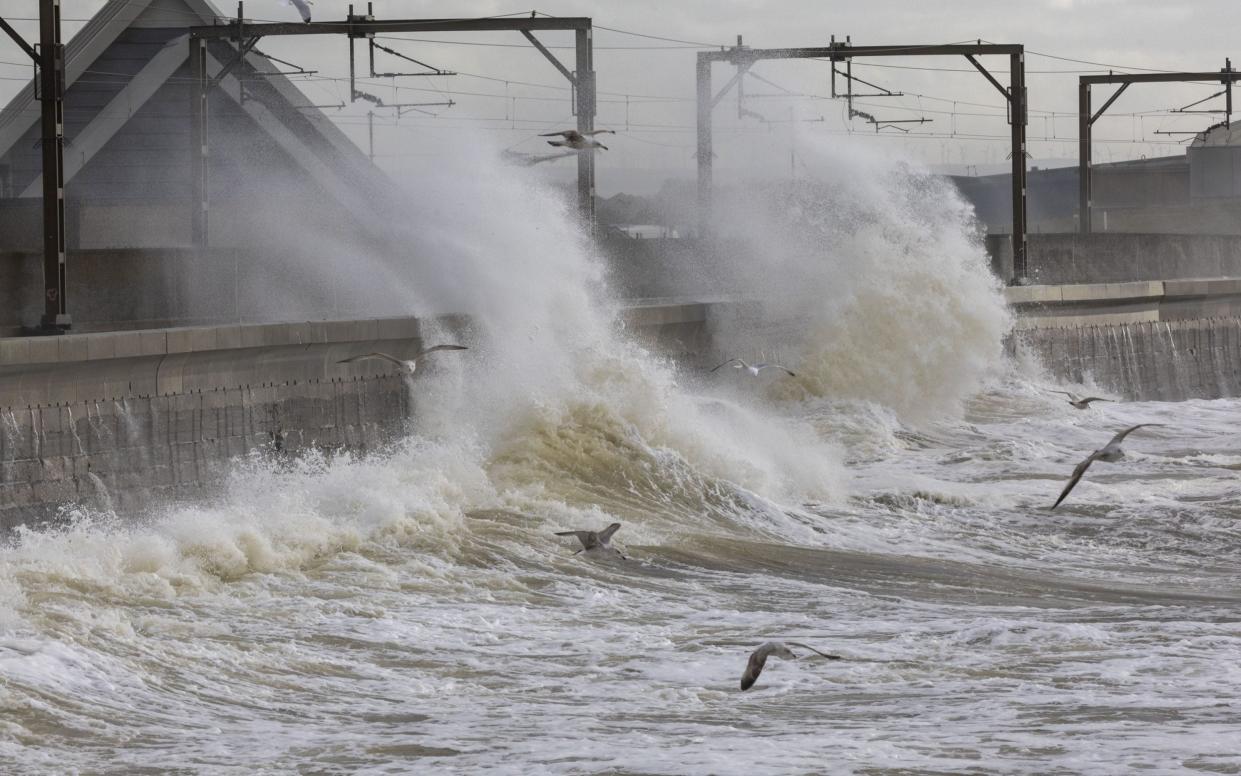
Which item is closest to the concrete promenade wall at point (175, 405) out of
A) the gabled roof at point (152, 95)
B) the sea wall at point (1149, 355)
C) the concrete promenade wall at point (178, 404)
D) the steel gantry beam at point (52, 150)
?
the concrete promenade wall at point (178, 404)

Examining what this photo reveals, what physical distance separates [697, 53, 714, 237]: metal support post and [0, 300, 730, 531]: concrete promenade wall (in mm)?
13438

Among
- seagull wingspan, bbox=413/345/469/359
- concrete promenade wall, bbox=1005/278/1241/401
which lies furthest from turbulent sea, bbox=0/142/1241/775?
concrete promenade wall, bbox=1005/278/1241/401

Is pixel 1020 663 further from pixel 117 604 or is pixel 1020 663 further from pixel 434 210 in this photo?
pixel 434 210

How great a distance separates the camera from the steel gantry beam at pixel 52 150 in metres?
14.5

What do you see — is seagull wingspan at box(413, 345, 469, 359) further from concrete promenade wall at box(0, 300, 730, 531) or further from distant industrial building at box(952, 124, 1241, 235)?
distant industrial building at box(952, 124, 1241, 235)

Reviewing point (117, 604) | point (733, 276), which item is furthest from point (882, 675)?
point (733, 276)

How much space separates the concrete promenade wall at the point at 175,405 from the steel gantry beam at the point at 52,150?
126cm

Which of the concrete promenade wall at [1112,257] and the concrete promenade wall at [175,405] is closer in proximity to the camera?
the concrete promenade wall at [175,405]

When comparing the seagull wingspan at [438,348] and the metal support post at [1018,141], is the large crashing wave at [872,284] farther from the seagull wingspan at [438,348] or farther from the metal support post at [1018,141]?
the seagull wingspan at [438,348]

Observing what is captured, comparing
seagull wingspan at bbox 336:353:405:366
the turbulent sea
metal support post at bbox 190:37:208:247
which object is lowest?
the turbulent sea

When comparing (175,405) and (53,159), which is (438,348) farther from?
(53,159)

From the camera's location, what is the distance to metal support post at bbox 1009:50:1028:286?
31578mm

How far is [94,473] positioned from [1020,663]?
6.65m

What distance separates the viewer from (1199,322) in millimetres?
34906
